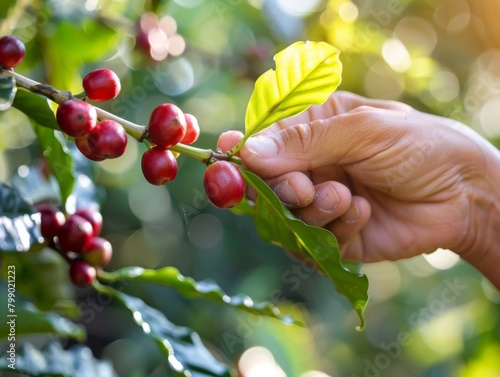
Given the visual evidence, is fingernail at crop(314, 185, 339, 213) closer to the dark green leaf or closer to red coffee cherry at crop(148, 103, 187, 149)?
red coffee cherry at crop(148, 103, 187, 149)

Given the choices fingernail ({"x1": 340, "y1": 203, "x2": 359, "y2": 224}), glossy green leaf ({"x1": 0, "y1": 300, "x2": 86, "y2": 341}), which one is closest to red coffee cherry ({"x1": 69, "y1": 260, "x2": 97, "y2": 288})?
glossy green leaf ({"x1": 0, "y1": 300, "x2": 86, "y2": 341})

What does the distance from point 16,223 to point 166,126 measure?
430mm

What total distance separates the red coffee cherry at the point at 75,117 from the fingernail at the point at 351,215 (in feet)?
2.43

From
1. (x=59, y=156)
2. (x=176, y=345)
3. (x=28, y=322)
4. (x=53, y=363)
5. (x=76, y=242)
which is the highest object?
(x=59, y=156)

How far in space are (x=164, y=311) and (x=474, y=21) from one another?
2009 mm

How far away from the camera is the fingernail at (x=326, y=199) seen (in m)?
1.43

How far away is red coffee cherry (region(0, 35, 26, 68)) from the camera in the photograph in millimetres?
1105

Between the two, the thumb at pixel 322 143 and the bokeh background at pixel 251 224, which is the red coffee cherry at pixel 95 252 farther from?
the bokeh background at pixel 251 224

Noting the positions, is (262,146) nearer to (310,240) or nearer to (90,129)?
(310,240)

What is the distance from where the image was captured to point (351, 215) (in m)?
1.60

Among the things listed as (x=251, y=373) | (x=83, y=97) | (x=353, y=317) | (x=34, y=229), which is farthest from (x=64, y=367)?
(x=353, y=317)

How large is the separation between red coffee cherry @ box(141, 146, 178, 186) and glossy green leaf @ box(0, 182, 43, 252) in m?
0.35

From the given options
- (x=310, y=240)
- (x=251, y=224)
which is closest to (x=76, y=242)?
(x=310, y=240)

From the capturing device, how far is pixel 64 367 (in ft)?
4.96
